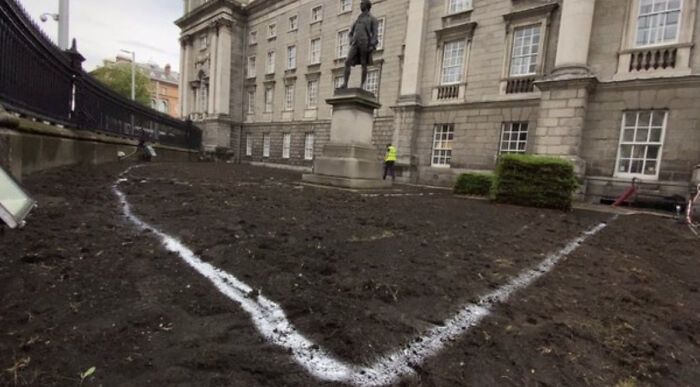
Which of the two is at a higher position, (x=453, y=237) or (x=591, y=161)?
(x=591, y=161)

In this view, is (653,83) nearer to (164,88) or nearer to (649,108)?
(649,108)

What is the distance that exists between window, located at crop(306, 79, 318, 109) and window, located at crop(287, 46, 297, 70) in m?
3.15

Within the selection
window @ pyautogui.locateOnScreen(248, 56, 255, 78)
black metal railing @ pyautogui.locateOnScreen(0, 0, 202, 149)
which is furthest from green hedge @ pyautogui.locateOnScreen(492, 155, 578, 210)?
window @ pyautogui.locateOnScreen(248, 56, 255, 78)

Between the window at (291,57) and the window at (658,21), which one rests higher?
the window at (291,57)

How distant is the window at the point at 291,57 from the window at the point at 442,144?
17260mm

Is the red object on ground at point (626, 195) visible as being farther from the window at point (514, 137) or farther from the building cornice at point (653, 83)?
the window at point (514, 137)

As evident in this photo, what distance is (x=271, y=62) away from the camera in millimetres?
33469

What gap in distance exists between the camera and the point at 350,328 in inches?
85.0

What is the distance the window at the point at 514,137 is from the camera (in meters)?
16.2

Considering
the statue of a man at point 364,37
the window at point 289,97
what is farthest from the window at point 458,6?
the window at point 289,97

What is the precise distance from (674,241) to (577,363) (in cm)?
598

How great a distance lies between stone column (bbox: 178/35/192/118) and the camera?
137 feet

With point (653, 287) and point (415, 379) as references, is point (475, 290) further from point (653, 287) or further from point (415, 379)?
point (653, 287)

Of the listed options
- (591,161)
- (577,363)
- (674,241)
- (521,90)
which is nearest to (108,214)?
(577,363)
